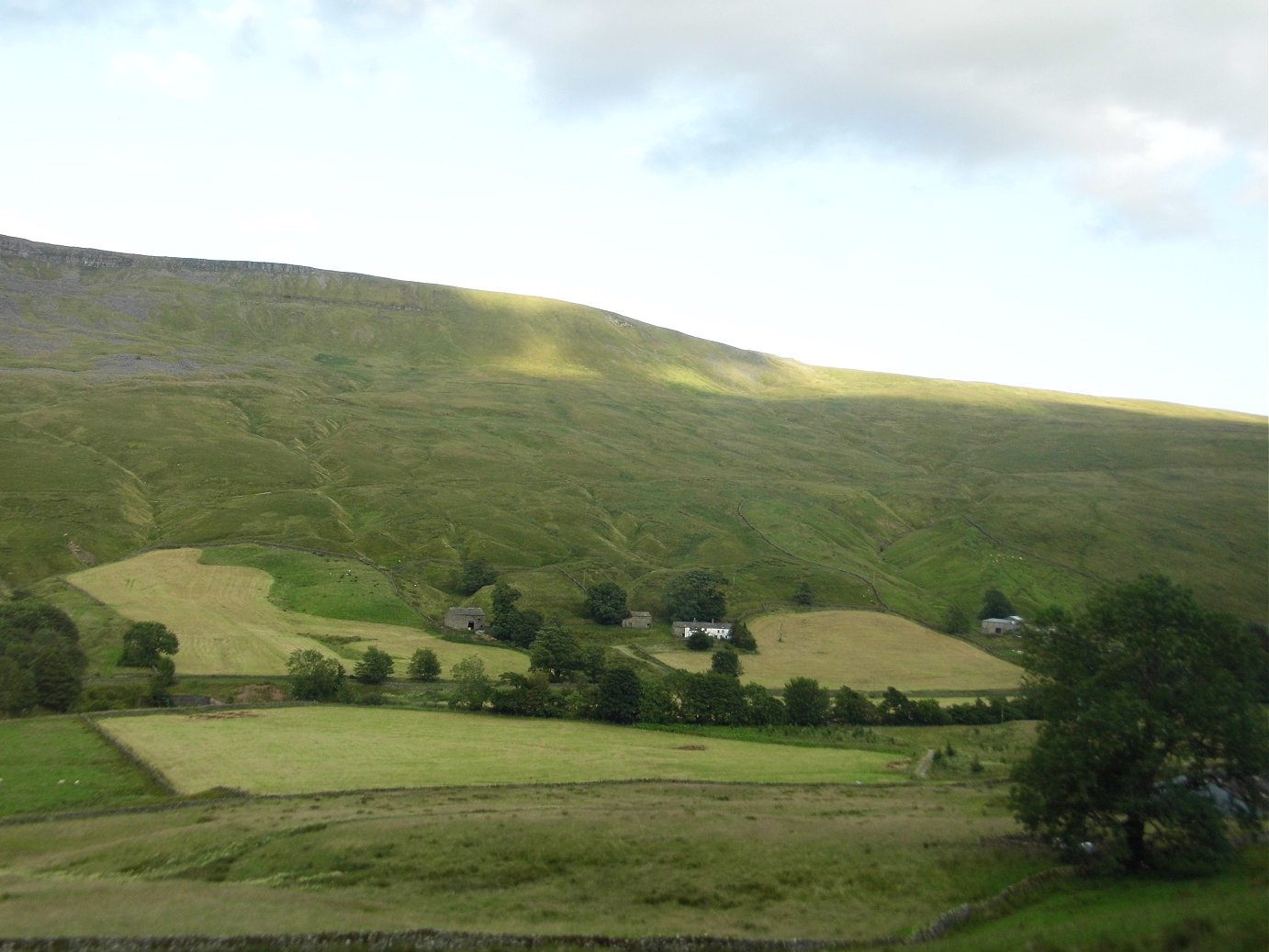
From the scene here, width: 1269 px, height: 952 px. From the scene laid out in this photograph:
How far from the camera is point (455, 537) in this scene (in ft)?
534

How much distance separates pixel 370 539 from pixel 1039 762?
13116 cm

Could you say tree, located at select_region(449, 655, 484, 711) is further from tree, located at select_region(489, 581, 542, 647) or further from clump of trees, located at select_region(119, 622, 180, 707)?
tree, located at select_region(489, 581, 542, 647)

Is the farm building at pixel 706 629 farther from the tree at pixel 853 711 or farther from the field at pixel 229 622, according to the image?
the tree at pixel 853 711

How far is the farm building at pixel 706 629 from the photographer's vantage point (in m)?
121

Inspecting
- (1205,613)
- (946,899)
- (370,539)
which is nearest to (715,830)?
(946,899)

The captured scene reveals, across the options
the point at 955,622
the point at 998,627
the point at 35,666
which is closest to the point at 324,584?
the point at 35,666

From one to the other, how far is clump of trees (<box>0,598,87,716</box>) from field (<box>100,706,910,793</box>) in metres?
8.03

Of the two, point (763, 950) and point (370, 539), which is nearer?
point (763, 950)

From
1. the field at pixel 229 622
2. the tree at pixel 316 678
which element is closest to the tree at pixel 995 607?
the field at pixel 229 622

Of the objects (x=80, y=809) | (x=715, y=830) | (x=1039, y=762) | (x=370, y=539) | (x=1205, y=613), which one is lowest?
(x=370, y=539)

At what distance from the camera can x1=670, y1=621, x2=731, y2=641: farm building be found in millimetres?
120606

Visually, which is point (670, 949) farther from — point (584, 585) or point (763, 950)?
point (584, 585)

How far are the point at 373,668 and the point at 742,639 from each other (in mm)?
46499

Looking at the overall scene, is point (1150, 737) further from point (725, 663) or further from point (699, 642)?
point (699, 642)
